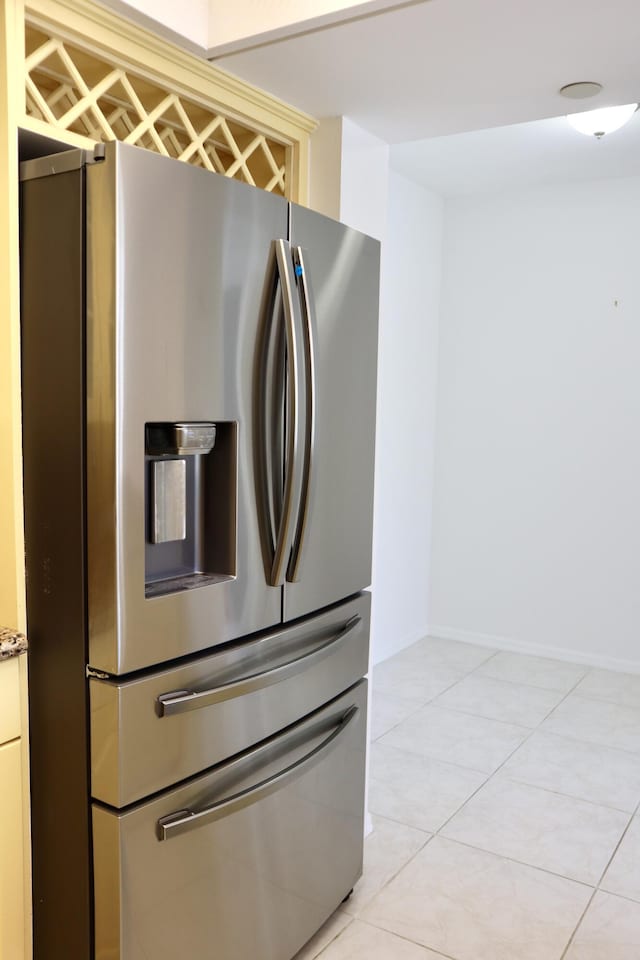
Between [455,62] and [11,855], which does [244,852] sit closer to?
[11,855]

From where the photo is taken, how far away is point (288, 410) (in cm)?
169

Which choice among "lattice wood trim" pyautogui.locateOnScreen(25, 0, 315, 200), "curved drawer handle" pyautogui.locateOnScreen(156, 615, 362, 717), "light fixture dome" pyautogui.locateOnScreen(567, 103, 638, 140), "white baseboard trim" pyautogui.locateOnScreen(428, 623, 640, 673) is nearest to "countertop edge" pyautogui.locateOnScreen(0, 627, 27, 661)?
"curved drawer handle" pyautogui.locateOnScreen(156, 615, 362, 717)

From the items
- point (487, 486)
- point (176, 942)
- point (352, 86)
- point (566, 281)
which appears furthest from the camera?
point (487, 486)

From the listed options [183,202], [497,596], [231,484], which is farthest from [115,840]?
[497,596]

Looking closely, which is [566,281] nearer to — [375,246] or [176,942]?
[375,246]

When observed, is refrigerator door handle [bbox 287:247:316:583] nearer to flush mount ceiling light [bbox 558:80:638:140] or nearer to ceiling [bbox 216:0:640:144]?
ceiling [bbox 216:0:640:144]

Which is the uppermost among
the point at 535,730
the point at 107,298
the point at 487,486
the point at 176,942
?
the point at 107,298

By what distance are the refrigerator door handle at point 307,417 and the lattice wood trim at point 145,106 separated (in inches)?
19.6

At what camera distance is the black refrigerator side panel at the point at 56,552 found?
1.41 m

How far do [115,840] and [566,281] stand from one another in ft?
12.2

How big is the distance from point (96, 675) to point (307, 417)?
0.69 m

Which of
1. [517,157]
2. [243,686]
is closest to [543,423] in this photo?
[517,157]

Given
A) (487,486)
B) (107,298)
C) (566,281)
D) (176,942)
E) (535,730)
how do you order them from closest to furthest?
(107,298) < (176,942) < (535,730) < (566,281) < (487,486)

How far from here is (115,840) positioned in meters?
1.44
